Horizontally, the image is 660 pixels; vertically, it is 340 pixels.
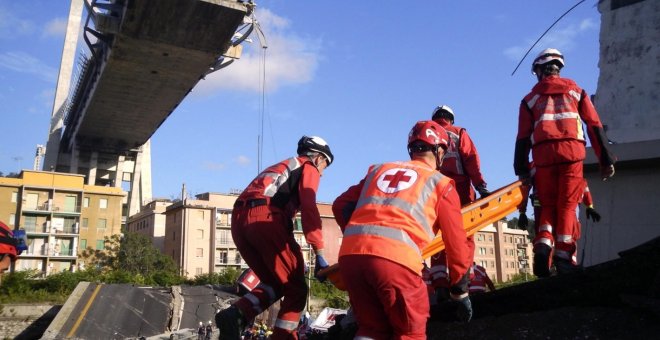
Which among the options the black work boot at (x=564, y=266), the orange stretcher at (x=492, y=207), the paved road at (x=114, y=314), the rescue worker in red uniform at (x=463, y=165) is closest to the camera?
the black work boot at (x=564, y=266)

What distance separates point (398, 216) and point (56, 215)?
67.9 meters

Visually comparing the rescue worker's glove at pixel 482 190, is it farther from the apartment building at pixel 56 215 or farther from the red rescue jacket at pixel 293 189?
the apartment building at pixel 56 215

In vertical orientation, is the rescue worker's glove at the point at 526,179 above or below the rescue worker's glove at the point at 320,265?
above

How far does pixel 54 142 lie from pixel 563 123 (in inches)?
3190

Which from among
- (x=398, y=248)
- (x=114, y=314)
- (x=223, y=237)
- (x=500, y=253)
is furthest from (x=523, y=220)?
(x=500, y=253)

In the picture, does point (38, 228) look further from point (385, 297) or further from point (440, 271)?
point (385, 297)

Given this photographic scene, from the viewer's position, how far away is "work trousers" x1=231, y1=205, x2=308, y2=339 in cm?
475

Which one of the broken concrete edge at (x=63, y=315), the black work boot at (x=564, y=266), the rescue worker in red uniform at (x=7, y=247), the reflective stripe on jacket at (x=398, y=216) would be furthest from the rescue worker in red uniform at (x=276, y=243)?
the broken concrete edge at (x=63, y=315)

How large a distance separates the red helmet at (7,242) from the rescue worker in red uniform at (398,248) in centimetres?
225

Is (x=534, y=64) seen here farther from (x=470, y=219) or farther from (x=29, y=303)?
(x=29, y=303)

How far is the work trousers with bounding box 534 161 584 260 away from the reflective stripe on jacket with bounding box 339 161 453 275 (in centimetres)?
210

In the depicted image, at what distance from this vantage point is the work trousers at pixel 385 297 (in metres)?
3.01

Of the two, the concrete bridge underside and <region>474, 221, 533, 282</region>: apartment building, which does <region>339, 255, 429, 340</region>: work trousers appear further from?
<region>474, 221, 533, 282</region>: apartment building

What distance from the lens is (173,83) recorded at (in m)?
51.8
